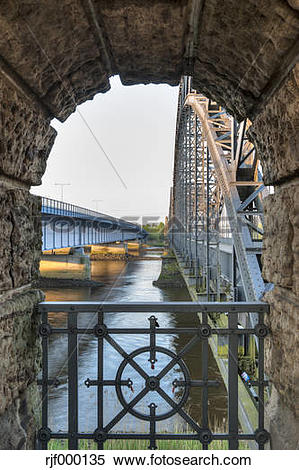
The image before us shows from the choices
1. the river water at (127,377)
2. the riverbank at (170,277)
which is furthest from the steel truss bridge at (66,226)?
the riverbank at (170,277)

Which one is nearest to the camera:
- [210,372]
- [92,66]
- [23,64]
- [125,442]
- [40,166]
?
[23,64]

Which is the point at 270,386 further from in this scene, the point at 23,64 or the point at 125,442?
the point at 125,442

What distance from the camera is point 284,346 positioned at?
2.43 metres

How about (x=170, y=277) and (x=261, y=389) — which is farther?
(x=170, y=277)

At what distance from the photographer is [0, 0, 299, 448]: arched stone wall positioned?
2.15m

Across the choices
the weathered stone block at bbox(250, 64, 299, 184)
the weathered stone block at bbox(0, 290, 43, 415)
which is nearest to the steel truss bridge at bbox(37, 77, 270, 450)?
the weathered stone block at bbox(0, 290, 43, 415)

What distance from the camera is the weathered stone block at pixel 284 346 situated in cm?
227

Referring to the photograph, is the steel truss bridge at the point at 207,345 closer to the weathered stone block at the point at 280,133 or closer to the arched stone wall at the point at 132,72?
the arched stone wall at the point at 132,72

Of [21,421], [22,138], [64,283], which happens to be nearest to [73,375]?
[21,421]

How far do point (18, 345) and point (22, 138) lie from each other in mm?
1344

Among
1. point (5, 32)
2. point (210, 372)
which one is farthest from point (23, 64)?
point (210, 372)

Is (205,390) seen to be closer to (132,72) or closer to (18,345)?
(18,345)

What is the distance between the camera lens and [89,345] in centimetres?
1596

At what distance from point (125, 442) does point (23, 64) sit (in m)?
4.67
